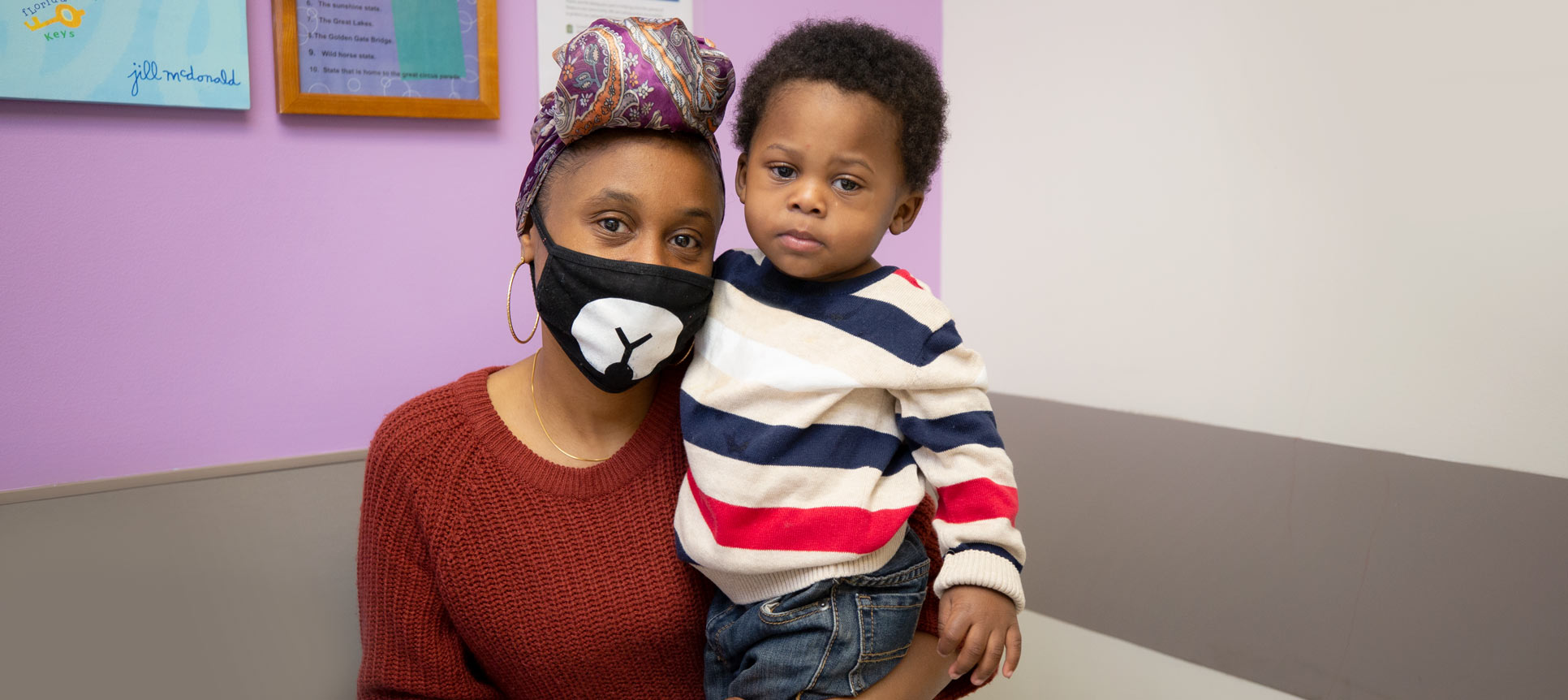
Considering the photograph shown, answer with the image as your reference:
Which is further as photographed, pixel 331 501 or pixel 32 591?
pixel 331 501

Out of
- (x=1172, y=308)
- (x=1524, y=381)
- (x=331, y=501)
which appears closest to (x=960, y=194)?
(x=1172, y=308)

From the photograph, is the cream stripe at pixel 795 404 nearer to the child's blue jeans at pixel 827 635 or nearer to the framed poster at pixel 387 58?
the child's blue jeans at pixel 827 635

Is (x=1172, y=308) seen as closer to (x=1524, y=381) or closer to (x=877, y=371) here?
(x=1524, y=381)

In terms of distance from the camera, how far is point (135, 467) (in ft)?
4.88

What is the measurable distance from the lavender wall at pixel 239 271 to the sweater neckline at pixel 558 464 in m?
0.42

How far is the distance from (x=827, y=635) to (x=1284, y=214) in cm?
110

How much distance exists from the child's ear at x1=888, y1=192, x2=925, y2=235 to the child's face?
6cm

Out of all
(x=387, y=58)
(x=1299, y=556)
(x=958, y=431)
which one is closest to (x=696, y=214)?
(x=958, y=431)

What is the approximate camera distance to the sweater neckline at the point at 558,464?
50.1 inches

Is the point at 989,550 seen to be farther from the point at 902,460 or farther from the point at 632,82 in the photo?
the point at 632,82

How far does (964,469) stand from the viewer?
3.67 ft

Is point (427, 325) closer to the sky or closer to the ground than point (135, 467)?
closer to the sky

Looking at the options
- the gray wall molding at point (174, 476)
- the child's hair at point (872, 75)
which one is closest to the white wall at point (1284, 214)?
the child's hair at point (872, 75)

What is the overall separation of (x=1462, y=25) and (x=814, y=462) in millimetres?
1169
